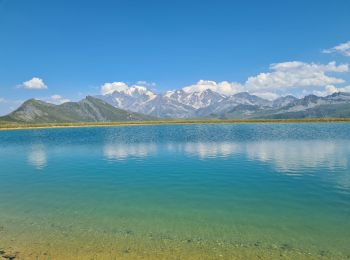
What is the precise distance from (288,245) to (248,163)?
110 feet

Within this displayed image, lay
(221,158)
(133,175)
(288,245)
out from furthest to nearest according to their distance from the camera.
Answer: (221,158)
(133,175)
(288,245)

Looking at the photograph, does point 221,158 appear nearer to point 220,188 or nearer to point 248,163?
point 248,163

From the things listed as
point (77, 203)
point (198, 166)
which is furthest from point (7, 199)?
point (198, 166)

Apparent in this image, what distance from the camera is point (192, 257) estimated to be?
19.5 meters

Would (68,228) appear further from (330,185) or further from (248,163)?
(248,163)

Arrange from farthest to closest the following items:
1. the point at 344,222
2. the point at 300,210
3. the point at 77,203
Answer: the point at 77,203 < the point at 300,210 < the point at 344,222

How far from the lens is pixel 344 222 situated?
24.7 meters

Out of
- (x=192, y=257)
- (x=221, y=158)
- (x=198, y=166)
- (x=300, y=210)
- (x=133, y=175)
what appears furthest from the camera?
(x=221, y=158)

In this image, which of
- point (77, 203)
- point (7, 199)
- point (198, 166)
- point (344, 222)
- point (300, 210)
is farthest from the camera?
point (198, 166)

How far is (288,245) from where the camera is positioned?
2091cm

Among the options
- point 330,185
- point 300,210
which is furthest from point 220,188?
point 330,185

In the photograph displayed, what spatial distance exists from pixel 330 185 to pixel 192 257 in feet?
82.4

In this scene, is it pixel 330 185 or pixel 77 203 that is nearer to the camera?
pixel 77 203

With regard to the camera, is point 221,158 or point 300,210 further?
point 221,158
